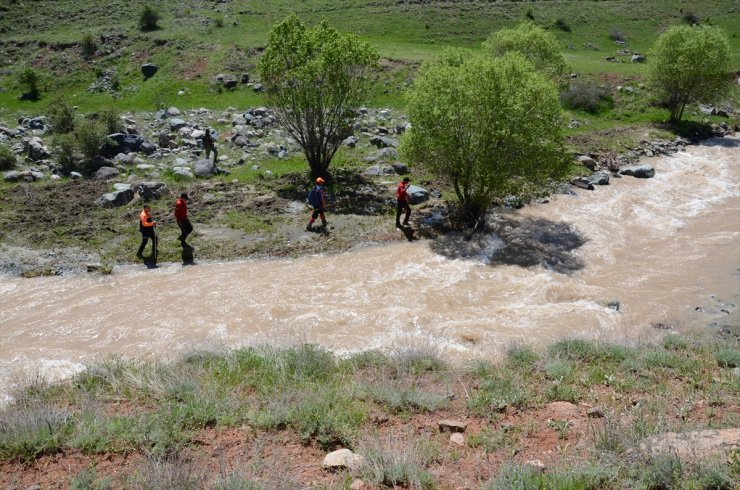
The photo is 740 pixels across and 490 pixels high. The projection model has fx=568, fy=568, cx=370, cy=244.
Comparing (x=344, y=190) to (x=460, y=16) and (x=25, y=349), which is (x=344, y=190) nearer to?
(x=25, y=349)

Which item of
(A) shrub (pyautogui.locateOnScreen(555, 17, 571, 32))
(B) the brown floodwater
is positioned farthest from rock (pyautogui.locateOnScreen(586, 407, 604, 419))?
(A) shrub (pyautogui.locateOnScreen(555, 17, 571, 32))

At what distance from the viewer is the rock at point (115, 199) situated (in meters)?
23.5

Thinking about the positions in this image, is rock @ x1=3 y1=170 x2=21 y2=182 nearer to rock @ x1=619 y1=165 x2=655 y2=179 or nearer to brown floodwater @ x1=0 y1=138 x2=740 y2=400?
brown floodwater @ x1=0 y1=138 x2=740 y2=400

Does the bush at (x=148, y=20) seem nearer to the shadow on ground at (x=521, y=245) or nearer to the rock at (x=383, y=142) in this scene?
the rock at (x=383, y=142)

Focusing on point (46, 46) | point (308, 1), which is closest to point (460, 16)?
point (308, 1)

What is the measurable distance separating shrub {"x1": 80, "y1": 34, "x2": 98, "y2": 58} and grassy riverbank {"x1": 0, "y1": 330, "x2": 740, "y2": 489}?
43.1 m

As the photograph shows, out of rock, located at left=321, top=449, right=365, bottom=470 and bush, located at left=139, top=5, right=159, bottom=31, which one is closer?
rock, located at left=321, top=449, right=365, bottom=470

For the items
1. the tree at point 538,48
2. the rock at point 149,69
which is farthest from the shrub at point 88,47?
the tree at point 538,48

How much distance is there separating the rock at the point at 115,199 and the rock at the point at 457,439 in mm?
19499

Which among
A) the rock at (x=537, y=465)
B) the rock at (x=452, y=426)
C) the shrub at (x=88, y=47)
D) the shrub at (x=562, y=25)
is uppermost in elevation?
the shrub at (x=562, y=25)

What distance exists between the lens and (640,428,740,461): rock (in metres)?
7.43

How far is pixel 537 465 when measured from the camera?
7.70 metres

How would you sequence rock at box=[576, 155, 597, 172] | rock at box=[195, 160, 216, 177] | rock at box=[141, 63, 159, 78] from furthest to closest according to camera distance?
rock at box=[141, 63, 159, 78] < rock at box=[576, 155, 597, 172] < rock at box=[195, 160, 216, 177]

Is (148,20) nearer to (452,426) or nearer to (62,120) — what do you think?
(62,120)
